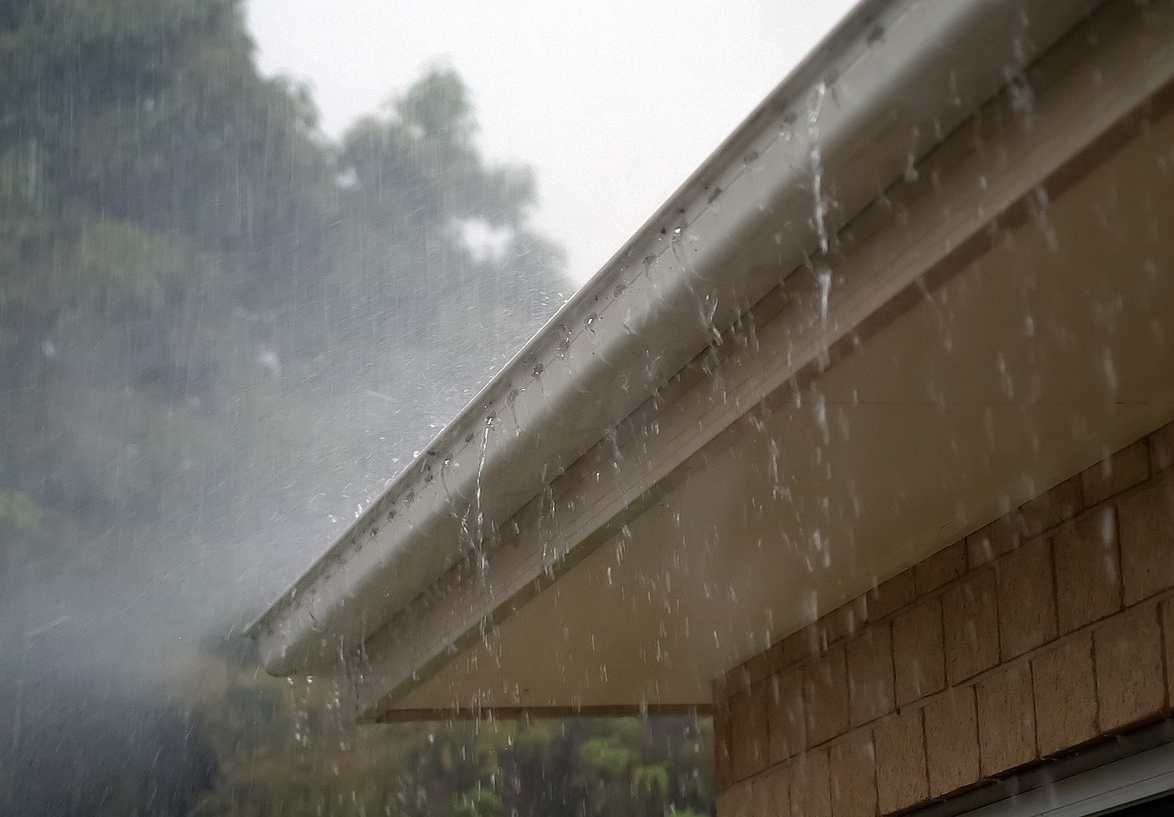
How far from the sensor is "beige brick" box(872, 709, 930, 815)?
3.21 metres

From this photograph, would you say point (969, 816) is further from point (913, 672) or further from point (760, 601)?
point (760, 601)

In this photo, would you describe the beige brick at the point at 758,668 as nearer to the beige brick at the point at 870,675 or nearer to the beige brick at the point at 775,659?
the beige brick at the point at 775,659

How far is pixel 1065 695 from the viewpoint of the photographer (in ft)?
9.04

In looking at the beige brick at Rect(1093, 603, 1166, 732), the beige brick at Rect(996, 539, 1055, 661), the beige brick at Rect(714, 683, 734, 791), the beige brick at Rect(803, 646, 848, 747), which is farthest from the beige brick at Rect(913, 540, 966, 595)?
the beige brick at Rect(714, 683, 734, 791)

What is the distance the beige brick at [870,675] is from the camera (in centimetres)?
338

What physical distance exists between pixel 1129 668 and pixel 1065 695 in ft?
0.60

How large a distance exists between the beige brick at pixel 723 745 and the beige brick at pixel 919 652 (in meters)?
0.96

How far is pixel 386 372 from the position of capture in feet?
60.1

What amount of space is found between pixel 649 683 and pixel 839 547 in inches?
44.6

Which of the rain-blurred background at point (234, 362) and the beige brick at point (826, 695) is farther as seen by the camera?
the rain-blurred background at point (234, 362)

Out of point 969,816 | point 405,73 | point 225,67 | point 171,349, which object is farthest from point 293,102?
point 969,816

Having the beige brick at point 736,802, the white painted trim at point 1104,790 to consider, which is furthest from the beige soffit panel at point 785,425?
the white painted trim at point 1104,790

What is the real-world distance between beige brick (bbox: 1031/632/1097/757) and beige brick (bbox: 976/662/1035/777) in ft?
0.10

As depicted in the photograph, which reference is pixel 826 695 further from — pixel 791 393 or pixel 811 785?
pixel 791 393
